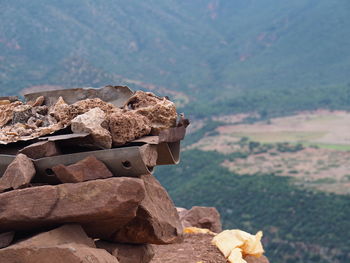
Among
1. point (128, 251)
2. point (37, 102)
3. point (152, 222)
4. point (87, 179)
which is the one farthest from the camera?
point (37, 102)

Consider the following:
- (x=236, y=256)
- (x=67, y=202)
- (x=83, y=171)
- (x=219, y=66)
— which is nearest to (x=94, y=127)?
(x=83, y=171)

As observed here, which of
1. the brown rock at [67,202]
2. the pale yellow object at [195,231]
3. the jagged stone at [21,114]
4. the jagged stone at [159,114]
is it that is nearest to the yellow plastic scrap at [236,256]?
the pale yellow object at [195,231]

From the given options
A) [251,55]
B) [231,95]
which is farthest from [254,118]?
[251,55]

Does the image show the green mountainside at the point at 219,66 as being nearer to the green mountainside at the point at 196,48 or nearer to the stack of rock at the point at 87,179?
the green mountainside at the point at 196,48

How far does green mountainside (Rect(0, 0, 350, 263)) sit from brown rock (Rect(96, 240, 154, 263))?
61.9ft

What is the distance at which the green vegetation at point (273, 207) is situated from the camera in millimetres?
27766

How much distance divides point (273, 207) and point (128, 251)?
26891mm

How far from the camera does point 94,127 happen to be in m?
6.31

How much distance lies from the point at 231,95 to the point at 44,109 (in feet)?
232

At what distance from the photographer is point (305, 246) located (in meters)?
26.9

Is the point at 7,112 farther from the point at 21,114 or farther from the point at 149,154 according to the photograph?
the point at 149,154

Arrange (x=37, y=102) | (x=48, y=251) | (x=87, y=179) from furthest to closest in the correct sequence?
(x=37, y=102) → (x=87, y=179) → (x=48, y=251)

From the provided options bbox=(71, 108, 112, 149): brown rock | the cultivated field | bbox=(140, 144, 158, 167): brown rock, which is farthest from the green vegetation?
bbox=(71, 108, 112, 149): brown rock

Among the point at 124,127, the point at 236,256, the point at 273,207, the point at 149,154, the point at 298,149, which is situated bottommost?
the point at 273,207
